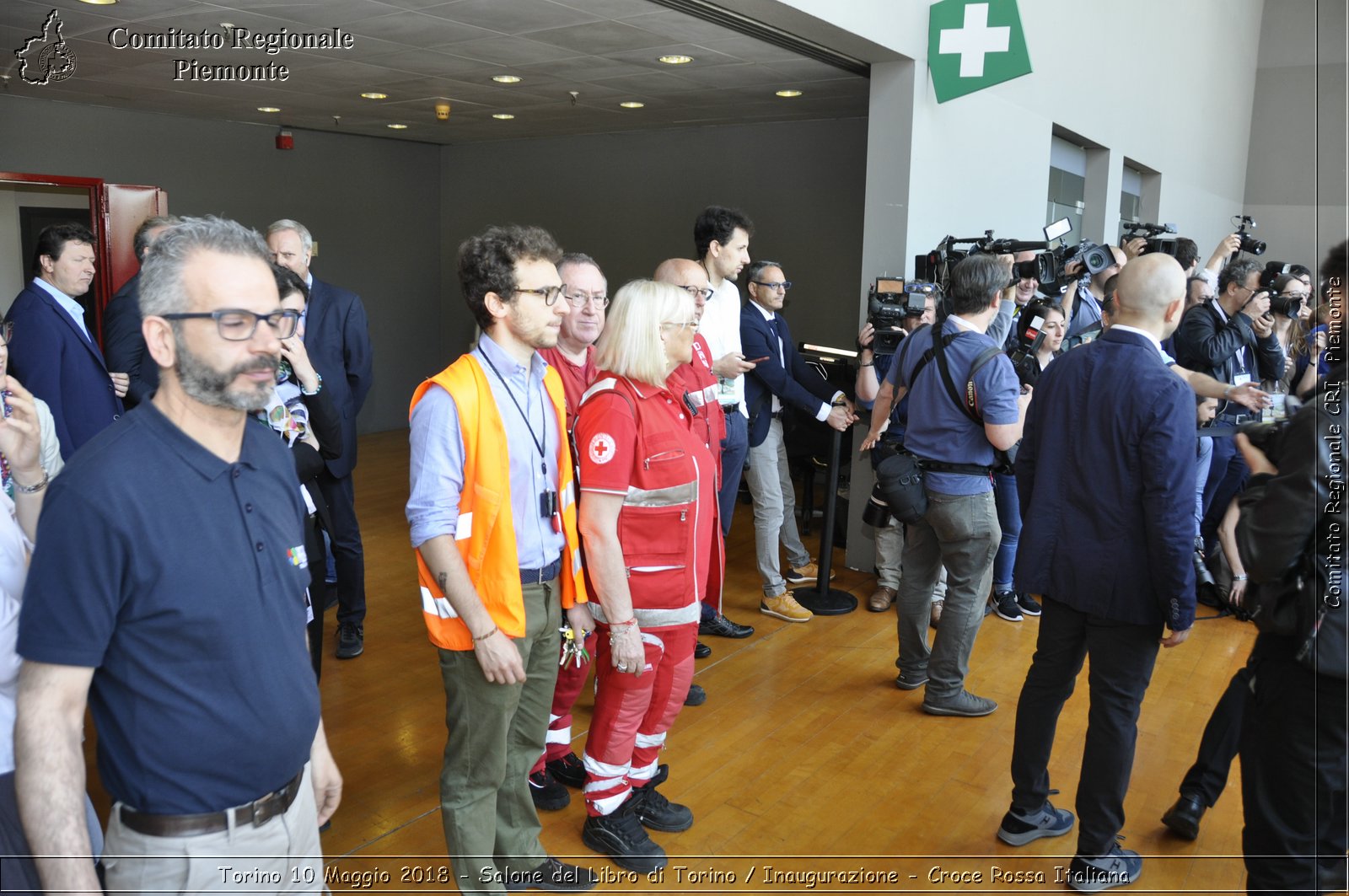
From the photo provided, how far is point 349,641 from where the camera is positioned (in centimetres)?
405

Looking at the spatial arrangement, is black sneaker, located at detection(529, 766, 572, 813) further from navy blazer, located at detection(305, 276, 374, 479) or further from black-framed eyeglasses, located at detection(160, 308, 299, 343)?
black-framed eyeglasses, located at detection(160, 308, 299, 343)

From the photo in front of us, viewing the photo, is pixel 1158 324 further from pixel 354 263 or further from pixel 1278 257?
pixel 354 263

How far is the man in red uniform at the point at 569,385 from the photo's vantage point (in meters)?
2.93

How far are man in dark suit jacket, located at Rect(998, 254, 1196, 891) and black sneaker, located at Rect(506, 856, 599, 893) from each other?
4.34ft

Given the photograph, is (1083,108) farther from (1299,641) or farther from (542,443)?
(542,443)

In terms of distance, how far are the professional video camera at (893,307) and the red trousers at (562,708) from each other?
230 cm

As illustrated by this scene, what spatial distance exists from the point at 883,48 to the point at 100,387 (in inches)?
157

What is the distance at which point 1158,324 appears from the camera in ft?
8.00

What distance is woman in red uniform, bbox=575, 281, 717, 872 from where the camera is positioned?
2396 mm

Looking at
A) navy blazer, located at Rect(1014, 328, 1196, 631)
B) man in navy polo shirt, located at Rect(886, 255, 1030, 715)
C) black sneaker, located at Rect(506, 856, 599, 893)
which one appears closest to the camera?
navy blazer, located at Rect(1014, 328, 1196, 631)

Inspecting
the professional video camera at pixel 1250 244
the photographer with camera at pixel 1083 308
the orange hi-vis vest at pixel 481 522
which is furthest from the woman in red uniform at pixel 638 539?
the professional video camera at pixel 1250 244

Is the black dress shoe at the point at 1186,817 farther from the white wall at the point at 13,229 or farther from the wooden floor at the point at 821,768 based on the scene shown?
the white wall at the point at 13,229

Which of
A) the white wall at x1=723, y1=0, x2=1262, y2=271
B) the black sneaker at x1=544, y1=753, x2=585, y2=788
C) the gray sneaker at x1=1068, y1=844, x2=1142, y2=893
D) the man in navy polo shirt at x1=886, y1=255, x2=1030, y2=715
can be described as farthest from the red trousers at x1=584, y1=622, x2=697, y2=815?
the white wall at x1=723, y1=0, x2=1262, y2=271

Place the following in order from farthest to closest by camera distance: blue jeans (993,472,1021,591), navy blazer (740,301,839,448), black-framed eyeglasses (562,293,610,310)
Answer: blue jeans (993,472,1021,591) < navy blazer (740,301,839,448) < black-framed eyeglasses (562,293,610,310)
